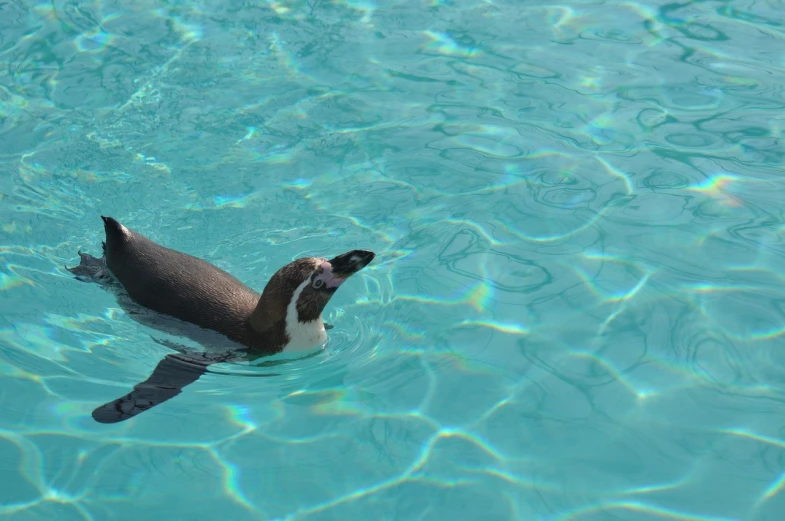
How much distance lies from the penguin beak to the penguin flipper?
810 mm

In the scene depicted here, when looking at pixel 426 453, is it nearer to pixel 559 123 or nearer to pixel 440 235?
pixel 440 235

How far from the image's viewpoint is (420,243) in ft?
19.4

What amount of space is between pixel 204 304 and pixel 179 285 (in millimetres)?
181

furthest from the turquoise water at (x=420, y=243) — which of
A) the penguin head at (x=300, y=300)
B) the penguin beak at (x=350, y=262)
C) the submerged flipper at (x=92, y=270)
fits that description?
the penguin beak at (x=350, y=262)

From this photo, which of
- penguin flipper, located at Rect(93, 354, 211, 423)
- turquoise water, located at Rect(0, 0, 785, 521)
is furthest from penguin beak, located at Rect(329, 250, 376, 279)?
penguin flipper, located at Rect(93, 354, 211, 423)

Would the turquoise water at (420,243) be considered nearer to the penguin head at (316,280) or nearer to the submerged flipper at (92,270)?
the submerged flipper at (92,270)

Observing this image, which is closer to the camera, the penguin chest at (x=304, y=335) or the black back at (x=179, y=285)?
the penguin chest at (x=304, y=335)

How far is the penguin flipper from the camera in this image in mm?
4473

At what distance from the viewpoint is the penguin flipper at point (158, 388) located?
4.47 metres

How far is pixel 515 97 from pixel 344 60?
1526 millimetres

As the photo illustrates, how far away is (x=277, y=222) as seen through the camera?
6.16m

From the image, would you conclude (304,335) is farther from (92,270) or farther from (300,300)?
(92,270)

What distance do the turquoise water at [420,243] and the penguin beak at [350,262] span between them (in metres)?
0.52

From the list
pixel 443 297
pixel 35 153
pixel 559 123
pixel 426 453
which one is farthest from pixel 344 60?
pixel 426 453
